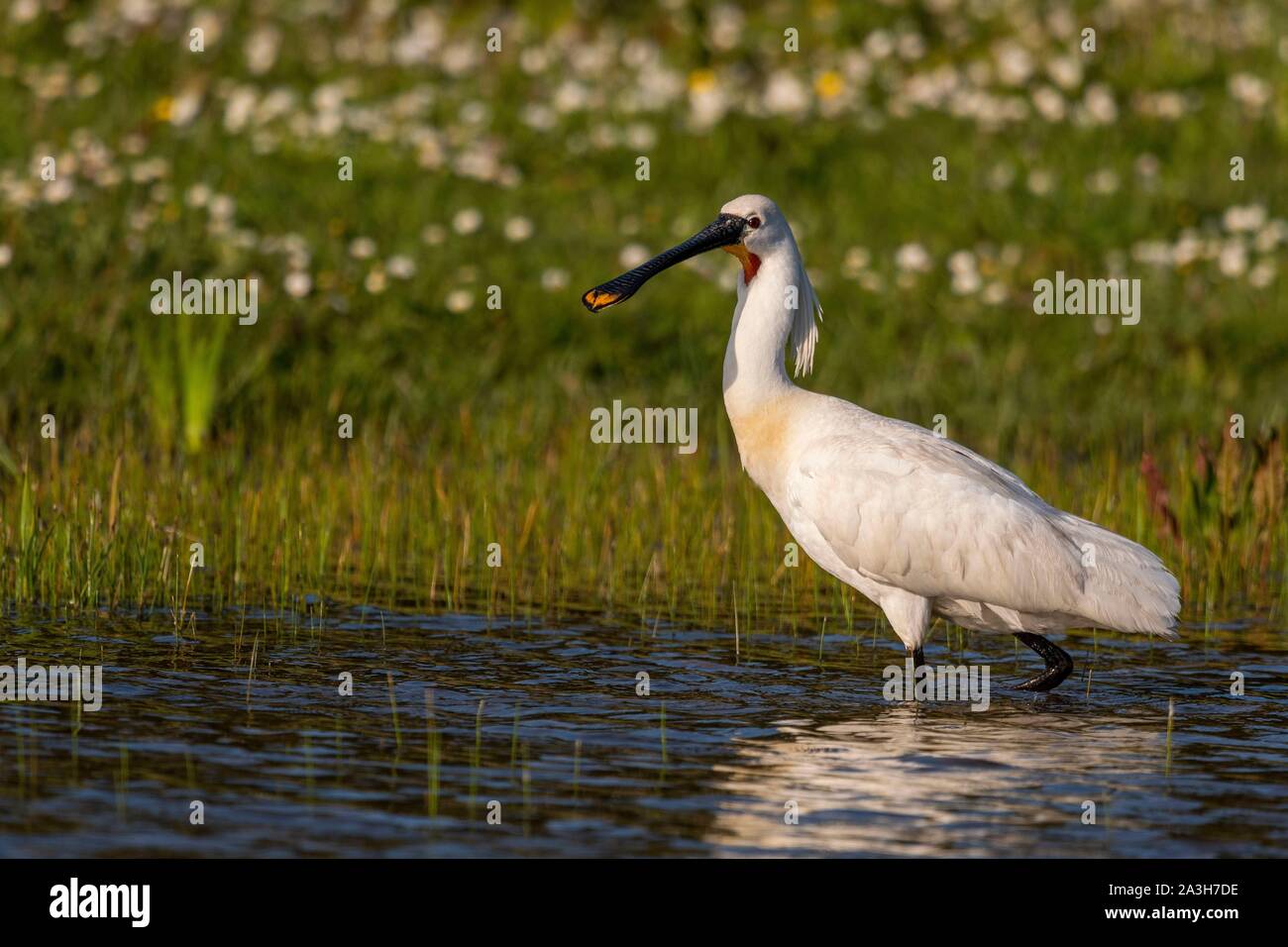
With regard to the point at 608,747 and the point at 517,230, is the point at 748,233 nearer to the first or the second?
the point at 608,747

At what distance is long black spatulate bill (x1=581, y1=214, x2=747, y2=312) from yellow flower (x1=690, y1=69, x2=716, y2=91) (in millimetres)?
8399

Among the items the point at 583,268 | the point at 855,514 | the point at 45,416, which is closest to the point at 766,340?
the point at 855,514

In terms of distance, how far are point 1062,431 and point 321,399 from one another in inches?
182

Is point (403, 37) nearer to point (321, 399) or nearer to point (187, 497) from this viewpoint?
point (321, 399)

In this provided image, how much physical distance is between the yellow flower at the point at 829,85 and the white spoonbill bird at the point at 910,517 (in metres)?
9.40

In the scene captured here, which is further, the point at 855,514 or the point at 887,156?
the point at 887,156

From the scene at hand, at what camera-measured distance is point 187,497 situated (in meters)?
10.8

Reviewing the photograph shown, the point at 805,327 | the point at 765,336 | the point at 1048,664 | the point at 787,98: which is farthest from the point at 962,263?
the point at 1048,664

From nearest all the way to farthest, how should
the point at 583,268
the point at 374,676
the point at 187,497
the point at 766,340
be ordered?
the point at 374,676, the point at 766,340, the point at 187,497, the point at 583,268

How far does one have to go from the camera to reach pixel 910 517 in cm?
877

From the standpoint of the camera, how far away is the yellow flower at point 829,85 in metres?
18.4

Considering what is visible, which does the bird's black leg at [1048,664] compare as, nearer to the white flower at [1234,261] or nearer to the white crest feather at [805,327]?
the white crest feather at [805,327]

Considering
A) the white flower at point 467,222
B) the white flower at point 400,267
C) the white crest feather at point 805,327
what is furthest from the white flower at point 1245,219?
the white crest feather at point 805,327

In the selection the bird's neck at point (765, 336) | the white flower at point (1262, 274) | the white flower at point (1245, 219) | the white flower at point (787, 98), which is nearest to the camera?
the bird's neck at point (765, 336)
